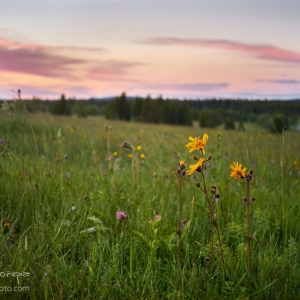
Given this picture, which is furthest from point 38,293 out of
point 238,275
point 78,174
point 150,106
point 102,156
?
point 150,106

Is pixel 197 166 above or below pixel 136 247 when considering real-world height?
above

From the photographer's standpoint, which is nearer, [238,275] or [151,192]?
[238,275]

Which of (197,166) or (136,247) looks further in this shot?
(136,247)

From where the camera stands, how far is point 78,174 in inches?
146

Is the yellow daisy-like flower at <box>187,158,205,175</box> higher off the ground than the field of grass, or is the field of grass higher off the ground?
the yellow daisy-like flower at <box>187,158,205,175</box>

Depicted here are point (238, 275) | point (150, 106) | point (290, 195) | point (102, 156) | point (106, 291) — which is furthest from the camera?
point (150, 106)

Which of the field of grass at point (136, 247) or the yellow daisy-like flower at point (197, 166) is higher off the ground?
the yellow daisy-like flower at point (197, 166)

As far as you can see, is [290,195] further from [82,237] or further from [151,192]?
[82,237]

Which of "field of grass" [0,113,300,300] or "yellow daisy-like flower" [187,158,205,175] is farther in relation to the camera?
"field of grass" [0,113,300,300]

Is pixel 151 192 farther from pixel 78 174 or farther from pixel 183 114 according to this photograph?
pixel 183 114

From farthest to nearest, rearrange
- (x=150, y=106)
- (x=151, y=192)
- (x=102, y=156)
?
1. (x=150, y=106)
2. (x=102, y=156)
3. (x=151, y=192)

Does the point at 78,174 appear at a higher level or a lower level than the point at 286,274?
higher

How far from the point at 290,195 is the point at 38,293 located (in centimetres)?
255

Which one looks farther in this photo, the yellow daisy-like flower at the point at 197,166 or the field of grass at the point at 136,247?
the field of grass at the point at 136,247
